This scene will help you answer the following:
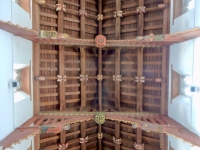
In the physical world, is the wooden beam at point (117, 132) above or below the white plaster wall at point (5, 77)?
below

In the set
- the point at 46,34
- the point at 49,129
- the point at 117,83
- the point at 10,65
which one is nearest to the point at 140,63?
the point at 117,83

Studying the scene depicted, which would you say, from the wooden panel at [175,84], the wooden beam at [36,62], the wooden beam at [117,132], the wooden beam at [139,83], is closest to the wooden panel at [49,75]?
the wooden beam at [36,62]

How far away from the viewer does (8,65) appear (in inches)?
207

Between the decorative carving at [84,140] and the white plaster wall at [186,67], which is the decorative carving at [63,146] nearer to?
the decorative carving at [84,140]

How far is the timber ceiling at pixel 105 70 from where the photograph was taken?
7.95m

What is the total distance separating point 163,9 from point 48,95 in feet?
23.0

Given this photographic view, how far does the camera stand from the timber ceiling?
7.95 metres

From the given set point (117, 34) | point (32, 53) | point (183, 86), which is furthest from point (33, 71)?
point (183, 86)

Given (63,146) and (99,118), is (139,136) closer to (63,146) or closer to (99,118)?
(99,118)

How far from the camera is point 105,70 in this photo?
366 inches

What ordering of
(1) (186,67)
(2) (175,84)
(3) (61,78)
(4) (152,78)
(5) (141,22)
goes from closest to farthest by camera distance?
(1) (186,67) < (2) (175,84) < (4) (152,78) < (3) (61,78) < (5) (141,22)

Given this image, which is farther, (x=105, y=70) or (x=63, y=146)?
(x=105, y=70)

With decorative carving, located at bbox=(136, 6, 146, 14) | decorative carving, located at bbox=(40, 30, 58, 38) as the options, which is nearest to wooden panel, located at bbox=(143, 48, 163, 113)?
decorative carving, located at bbox=(136, 6, 146, 14)

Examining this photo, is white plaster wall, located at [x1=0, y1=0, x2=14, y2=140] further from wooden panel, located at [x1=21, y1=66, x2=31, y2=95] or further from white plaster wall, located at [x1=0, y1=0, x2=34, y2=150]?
wooden panel, located at [x1=21, y1=66, x2=31, y2=95]
